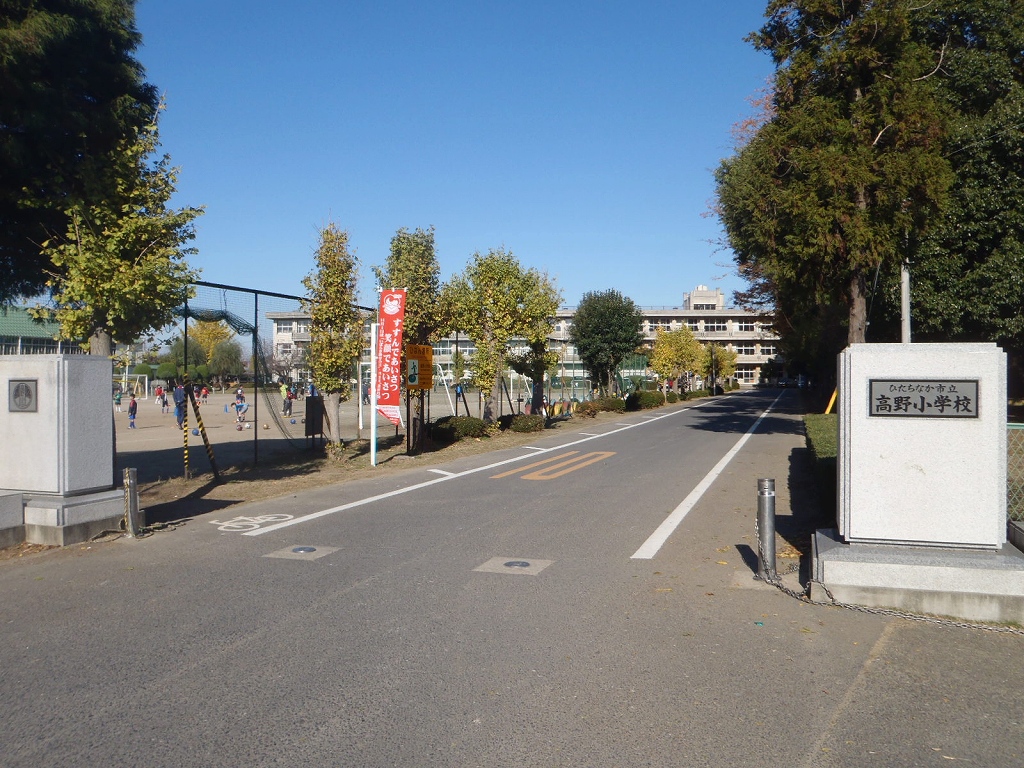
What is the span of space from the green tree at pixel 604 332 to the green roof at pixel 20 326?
35697 millimetres

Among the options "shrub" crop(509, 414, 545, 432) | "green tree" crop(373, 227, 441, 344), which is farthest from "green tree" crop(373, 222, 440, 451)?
"shrub" crop(509, 414, 545, 432)

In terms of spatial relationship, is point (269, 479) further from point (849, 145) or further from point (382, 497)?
point (849, 145)

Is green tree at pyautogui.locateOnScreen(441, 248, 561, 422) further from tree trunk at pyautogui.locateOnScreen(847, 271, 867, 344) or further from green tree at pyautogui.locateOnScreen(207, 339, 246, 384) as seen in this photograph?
tree trunk at pyautogui.locateOnScreen(847, 271, 867, 344)

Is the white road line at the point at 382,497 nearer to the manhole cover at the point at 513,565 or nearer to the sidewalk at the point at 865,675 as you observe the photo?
the manhole cover at the point at 513,565

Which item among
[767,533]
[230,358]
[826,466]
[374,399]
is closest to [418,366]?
[374,399]

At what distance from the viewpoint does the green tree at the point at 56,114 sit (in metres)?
10.6

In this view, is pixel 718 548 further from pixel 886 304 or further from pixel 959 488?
pixel 886 304

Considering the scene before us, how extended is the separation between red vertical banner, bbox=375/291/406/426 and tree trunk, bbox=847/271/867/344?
1117 centimetres

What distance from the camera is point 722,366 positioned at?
92562mm

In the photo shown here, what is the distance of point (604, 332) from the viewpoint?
4628 centimetres

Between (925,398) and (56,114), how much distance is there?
11.3m

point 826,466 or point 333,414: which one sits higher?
point 333,414

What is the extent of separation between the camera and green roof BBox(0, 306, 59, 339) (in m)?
12.4

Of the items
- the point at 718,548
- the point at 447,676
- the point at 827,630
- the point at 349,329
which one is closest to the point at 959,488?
the point at 827,630
